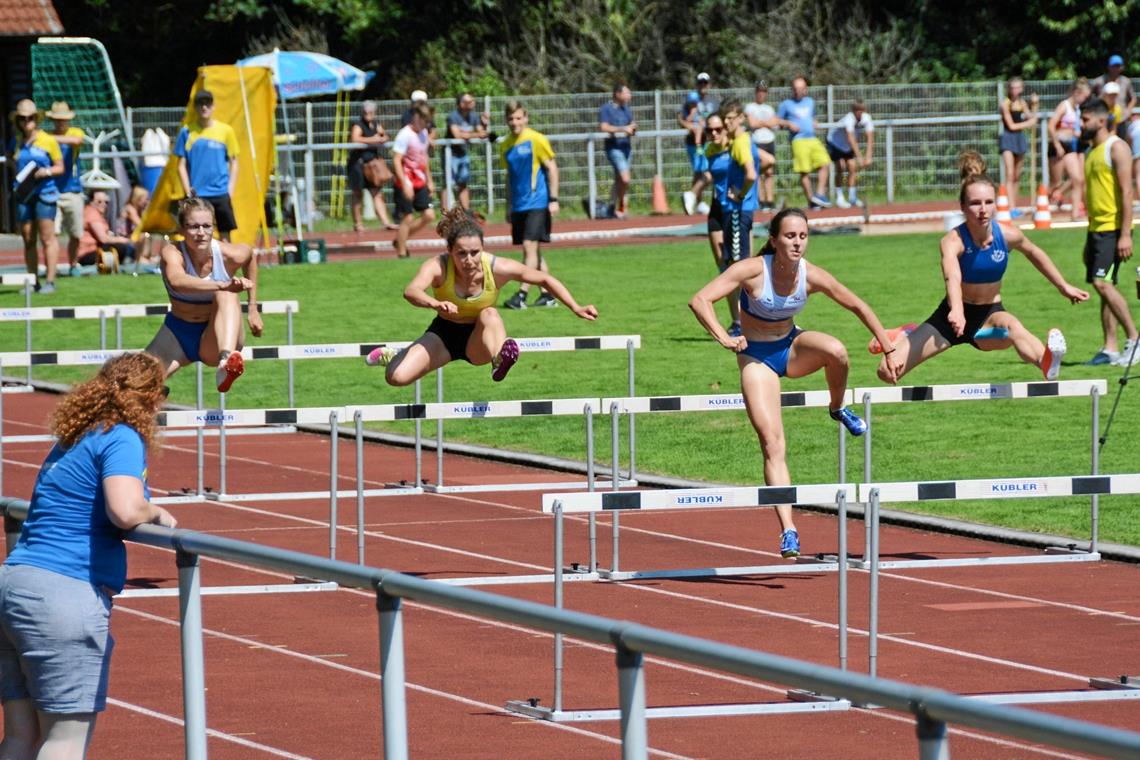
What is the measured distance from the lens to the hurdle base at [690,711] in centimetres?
779

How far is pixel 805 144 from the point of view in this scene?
3247 cm

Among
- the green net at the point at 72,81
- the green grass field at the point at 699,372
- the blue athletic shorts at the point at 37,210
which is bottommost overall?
the green grass field at the point at 699,372

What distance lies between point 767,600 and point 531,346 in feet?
10.9

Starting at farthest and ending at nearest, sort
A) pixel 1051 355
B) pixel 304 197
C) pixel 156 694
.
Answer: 1. pixel 304 197
2. pixel 1051 355
3. pixel 156 694

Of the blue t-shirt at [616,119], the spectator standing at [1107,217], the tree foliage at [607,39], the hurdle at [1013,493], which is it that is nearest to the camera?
the hurdle at [1013,493]

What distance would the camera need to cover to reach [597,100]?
122ft

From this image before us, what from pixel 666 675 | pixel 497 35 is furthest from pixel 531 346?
pixel 497 35

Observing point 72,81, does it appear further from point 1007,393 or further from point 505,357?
point 1007,393

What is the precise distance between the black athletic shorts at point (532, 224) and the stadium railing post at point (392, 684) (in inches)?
627

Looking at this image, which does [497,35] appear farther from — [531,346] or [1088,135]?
[531,346]

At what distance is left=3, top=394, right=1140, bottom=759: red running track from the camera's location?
7.68 m

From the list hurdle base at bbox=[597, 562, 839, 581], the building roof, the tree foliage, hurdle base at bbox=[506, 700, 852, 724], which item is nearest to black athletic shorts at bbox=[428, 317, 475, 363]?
hurdle base at bbox=[597, 562, 839, 581]

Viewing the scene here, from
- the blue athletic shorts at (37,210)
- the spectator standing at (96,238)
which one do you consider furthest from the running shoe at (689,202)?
the blue athletic shorts at (37,210)

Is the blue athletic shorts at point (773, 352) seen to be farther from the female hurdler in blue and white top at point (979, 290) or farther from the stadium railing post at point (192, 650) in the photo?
the stadium railing post at point (192, 650)
